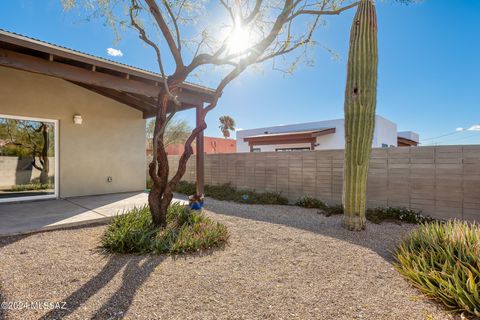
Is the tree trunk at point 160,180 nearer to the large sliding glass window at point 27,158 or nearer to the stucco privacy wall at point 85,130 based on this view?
the stucco privacy wall at point 85,130

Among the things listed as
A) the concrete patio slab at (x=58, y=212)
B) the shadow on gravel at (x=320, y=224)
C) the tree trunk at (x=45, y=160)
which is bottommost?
the shadow on gravel at (x=320, y=224)

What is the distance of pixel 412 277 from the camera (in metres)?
2.75

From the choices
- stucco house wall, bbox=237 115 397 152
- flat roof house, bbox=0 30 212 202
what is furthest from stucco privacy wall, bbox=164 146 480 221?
stucco house wall, bbox=237 115 397 152

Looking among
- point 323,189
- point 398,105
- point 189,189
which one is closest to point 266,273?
point 323,189

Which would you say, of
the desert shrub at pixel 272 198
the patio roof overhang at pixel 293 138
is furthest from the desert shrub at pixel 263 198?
the patio roof overhang at pixel 293 138

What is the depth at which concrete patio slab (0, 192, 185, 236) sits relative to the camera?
171 inches

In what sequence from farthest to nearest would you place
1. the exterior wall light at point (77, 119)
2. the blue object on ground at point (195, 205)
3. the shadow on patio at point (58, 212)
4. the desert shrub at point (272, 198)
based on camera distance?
the desert shrub at point (272, 198), the exterior wall light at point (77, 119), the blue object on ground at point (195, 205), the shadow on patio at point (58, 212)

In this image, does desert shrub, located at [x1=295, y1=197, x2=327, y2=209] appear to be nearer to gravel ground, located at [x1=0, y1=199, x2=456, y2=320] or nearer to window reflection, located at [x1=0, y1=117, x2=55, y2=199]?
gravel ground, located at [x1=0, y1=199, x2=456, y2=320]

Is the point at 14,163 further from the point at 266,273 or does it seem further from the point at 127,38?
the point at 266,273

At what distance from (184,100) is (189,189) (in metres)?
4.13

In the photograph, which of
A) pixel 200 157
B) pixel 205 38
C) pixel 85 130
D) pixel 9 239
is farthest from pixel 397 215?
pixel 85 130

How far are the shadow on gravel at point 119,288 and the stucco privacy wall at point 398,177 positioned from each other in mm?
5206

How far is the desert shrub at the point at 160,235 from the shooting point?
3.59 m

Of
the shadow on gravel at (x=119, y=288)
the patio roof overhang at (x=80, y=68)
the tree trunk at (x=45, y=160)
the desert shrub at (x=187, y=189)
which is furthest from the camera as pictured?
the desert shrub at (x=187, y=189)
